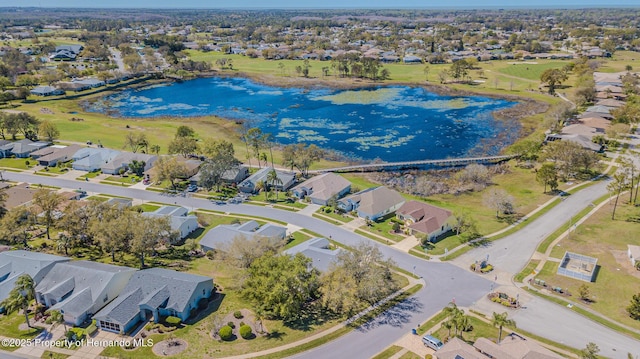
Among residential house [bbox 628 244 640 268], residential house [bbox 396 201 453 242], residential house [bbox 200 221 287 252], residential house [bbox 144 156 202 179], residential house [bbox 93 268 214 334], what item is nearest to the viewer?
residential house [bbox 93 268 214 334]

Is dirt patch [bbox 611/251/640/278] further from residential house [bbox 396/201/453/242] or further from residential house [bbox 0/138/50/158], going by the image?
residential house [bbox 0/138/50/158]

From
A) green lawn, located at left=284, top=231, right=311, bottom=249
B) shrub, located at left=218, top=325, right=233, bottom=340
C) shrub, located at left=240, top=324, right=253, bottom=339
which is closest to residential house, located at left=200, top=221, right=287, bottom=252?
green lawn, located at left=284, top=231, right=311, bottom=249

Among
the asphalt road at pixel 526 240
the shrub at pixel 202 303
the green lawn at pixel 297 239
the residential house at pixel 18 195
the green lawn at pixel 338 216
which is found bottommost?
the shrub at pixel 202 303

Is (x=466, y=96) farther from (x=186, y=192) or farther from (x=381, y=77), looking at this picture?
(x=186, y=192)

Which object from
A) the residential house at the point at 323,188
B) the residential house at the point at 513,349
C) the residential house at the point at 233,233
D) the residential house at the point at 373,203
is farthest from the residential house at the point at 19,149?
the residential house at the point at 513,349

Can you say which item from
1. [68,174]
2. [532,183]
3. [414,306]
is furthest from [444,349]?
[68,174]

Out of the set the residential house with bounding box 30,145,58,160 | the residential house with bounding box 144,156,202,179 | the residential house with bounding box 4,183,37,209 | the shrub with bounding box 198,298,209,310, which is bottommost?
the shrub with bounding box 198,298,209,310

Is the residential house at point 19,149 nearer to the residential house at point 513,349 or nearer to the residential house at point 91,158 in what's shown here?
the residential house at point 91,158
